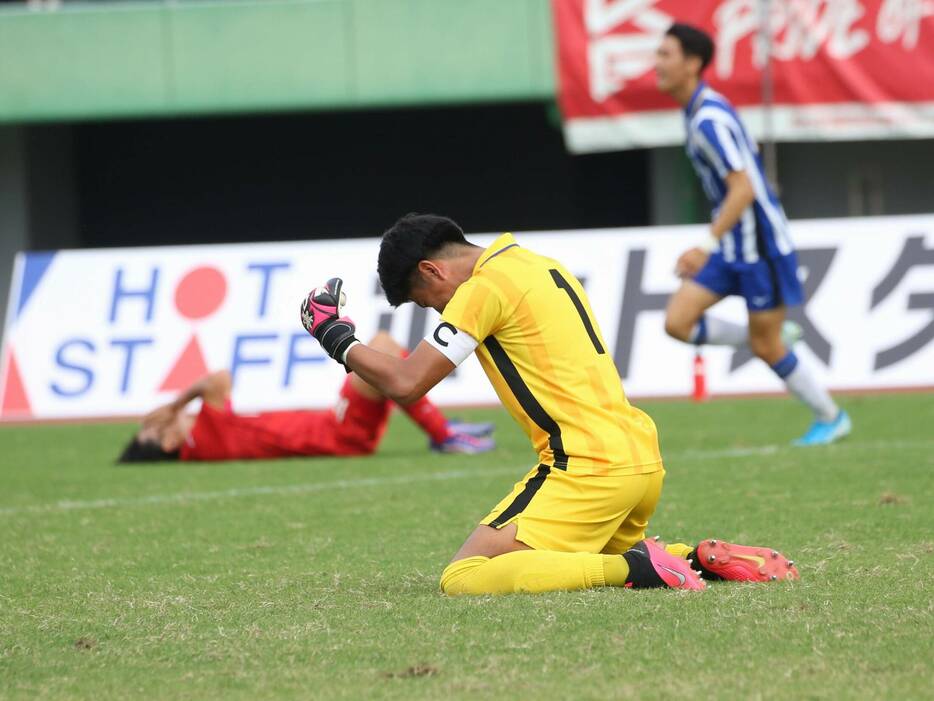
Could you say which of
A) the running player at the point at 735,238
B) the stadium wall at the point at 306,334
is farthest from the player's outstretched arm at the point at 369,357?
the stadium wall at the point at 306,334

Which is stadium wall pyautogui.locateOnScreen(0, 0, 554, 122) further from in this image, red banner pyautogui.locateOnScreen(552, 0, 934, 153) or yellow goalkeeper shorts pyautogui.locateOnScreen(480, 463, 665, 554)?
yellow goalkeeper shorts pyautogui.locateOnScreen(480, 463, 665, 554)

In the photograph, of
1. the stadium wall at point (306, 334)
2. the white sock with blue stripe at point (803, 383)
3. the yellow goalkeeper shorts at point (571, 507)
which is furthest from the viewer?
the stadium wall at point (306, 334)

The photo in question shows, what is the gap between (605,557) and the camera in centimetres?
511

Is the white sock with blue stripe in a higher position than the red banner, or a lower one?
lower

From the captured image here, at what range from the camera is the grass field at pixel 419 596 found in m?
3.95

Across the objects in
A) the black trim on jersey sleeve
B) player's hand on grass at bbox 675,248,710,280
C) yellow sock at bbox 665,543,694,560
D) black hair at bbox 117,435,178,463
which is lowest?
black hair at bbox 117,435,178,463

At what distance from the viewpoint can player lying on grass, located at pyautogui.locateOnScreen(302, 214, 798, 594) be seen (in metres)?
5.10

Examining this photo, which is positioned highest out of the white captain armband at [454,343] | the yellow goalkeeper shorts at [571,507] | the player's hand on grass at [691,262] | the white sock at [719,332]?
the white captain armband at [454,343]

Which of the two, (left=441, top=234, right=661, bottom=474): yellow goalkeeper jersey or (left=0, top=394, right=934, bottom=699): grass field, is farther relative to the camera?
(left=441, top=234, right=661, bottom=474): yellow goalkeeper jersey

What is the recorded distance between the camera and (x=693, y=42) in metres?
9.62

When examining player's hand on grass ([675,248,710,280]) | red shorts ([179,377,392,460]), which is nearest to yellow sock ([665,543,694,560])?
player's hand on grass ([675,248,710,280])

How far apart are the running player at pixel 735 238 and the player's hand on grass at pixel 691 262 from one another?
6.7 inches

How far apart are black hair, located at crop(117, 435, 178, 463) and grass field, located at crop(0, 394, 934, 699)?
691mm

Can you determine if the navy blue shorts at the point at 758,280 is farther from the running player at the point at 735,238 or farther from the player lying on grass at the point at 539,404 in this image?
the player lying on grass at the point at 539,404
